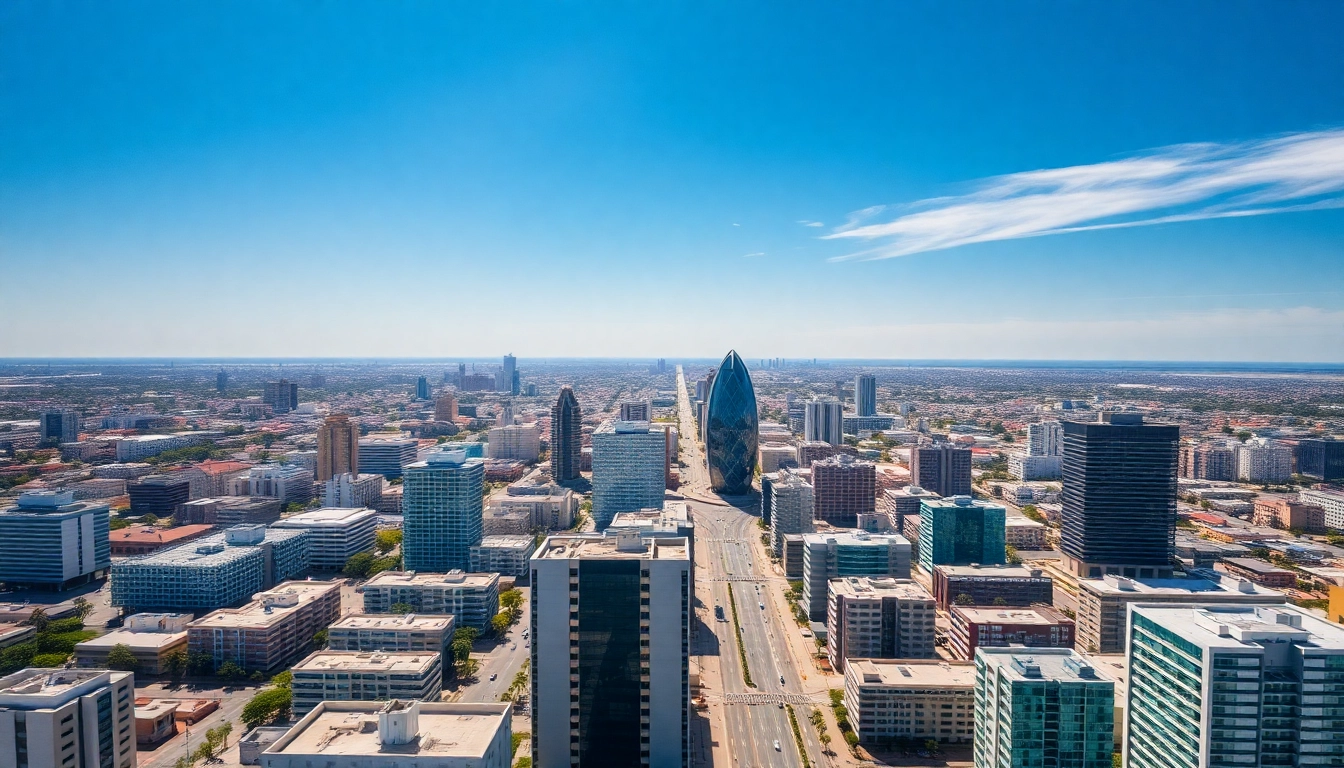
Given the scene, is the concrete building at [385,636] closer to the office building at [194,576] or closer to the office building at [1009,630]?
the office building at [194,576]

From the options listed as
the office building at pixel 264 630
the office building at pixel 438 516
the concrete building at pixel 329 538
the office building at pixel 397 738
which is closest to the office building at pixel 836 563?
the office building at pixel 438 516

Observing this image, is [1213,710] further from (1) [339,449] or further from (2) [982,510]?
(1) [339,449]

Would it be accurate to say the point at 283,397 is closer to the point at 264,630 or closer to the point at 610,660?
the point at 264,630

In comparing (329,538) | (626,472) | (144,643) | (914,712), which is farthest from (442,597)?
(914,712)

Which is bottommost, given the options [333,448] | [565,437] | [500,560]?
[500,560]

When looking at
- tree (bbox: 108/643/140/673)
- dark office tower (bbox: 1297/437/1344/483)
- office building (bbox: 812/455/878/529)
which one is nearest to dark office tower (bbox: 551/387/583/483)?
office building (bbox: 812/455/878/529)

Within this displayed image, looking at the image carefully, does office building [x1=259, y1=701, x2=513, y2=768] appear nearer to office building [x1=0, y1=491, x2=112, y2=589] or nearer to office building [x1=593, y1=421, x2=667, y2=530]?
office building [x1=0, y1=491, x2=112, y2=589]
